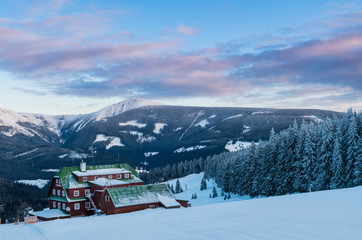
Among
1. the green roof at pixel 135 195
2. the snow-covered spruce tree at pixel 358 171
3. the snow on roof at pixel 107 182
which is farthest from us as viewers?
the snow on roof at pixel 107 182

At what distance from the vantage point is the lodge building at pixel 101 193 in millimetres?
49906

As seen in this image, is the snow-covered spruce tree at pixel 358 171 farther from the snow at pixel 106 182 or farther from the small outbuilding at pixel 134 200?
the snow at pixel 106 182

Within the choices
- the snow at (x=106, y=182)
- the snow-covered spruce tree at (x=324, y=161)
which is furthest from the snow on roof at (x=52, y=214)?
the snow-covered spruce tree at (x=324, y=161)

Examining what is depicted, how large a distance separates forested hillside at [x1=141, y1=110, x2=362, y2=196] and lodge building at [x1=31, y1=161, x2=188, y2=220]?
17974 millimetres

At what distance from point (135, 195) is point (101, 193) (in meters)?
9.81

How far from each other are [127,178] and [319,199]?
137 ft

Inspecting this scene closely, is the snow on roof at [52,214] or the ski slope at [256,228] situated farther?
the snow on roof at [52,214]

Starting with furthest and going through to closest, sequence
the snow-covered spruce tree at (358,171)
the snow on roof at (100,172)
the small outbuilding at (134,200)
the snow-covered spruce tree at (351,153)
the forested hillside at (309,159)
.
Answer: the snow on roof at (100,172)
the forested hillside at (309,159)
the snow-covered spruce tree at (351,153)
the small outbuilding at (134,200)
the snow-covered spruce tree at (358,171)

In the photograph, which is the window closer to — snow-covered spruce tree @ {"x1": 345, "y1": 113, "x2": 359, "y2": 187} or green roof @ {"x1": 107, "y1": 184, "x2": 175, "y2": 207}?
green roof @ {"x1": 107, "y1": 184, "x2": 175, "y2": 207}

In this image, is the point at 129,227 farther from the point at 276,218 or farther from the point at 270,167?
the point at 270,167

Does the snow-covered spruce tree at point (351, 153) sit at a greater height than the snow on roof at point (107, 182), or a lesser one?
greater

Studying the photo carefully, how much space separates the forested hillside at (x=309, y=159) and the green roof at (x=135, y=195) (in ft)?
68.6

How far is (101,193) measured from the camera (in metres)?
58.0

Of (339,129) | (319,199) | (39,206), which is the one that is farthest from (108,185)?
(39,206)
